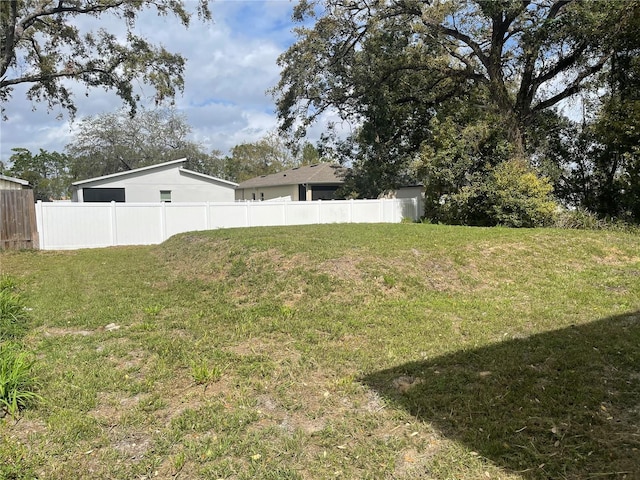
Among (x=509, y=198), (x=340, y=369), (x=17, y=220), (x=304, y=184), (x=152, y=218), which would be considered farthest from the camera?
(x=304, y=184)

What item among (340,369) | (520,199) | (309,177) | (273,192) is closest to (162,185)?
(309,177)

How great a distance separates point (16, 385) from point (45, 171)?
65219mm

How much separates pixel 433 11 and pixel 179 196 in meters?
15.2

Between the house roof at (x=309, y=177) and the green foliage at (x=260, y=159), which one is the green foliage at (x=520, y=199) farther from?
the green foliage at (x=260, y=159)

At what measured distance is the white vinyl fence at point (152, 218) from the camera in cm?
1291

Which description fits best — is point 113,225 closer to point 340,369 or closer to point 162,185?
point 162,185

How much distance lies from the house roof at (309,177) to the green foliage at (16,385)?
21901 mm

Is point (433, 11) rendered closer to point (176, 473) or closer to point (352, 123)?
point (352, 123)

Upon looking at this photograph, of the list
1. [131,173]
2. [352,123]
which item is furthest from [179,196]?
[352,123]

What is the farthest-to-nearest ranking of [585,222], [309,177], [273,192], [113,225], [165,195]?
1. [273,192]
2. [309,177]
3. [165,195]
4. [113,225]
5. [585,222]

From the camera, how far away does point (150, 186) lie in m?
23.0

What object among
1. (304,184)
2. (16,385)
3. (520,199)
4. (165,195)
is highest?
(304,184)

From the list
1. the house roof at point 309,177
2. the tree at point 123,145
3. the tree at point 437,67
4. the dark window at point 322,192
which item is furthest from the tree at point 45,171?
the tree at point 437,67

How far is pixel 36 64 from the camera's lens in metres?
17.6
